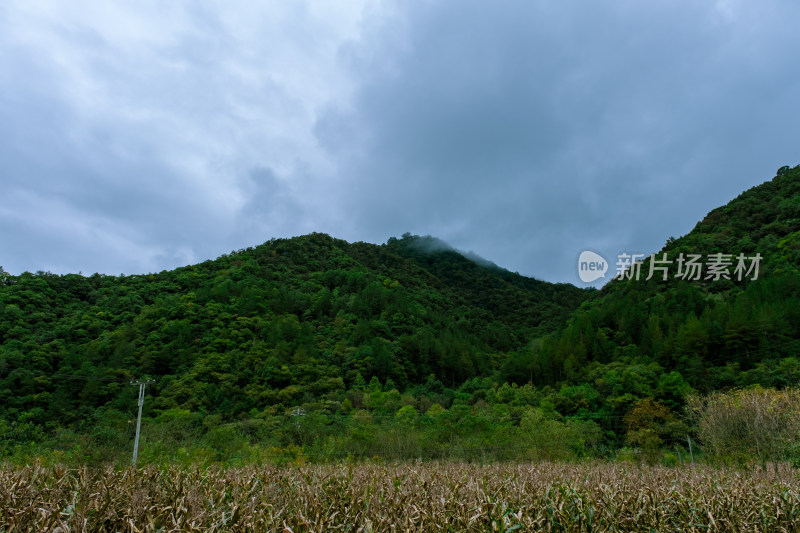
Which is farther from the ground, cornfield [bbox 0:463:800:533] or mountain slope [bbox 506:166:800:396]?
mountain slope [bbox 506:166:800:396]

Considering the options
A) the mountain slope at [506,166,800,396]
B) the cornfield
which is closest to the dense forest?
the mountain slope at [506,166,800,396]

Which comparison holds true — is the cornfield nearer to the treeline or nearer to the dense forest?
the dense forest

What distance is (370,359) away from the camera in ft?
192

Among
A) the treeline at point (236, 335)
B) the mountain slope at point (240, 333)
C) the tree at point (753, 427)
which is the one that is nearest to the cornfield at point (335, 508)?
the tree at point (753, 427)

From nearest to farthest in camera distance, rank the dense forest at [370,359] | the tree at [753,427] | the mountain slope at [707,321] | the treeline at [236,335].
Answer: the tree at [753,427]
the dense forest at [370,359]
the mountain slope at [707,321]
the treeline at [236,335]

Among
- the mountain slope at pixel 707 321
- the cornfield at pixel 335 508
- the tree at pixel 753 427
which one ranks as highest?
the mountain slope at pixel 707 321

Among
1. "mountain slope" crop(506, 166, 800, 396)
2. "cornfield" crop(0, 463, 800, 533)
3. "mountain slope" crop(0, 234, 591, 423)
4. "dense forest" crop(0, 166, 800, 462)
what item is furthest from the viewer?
"mountain slope" crop(0, 234, 591, 423)

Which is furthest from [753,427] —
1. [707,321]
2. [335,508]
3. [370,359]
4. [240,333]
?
[240,333]

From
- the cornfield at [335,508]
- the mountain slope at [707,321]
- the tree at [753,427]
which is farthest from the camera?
the mountain slope at [707,321]

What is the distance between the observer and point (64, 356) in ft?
157

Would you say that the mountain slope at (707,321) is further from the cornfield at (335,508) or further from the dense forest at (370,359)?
the cornfield at (335,508)

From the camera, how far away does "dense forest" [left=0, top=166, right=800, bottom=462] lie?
105 ft

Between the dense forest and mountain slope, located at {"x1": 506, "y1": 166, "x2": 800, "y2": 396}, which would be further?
mountain slope, located at {"x1": 506, "y1": 166, "x2": 800, "y2": 396}

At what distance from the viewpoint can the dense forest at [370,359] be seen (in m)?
32.1
